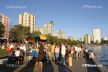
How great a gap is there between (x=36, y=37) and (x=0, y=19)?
516 feet

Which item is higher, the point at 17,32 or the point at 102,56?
the point at 17,32

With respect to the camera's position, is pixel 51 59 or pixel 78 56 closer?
pixel 51 59

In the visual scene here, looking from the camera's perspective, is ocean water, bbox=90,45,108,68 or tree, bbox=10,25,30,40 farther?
tree, bbox=10,25,30,40

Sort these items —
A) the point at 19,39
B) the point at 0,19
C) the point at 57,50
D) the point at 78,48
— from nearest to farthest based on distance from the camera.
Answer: the point at 57,50 → the point at 78,48 → the point at 19,39 → the point at 0,19

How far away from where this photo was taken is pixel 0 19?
192 m

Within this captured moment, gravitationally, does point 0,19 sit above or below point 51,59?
above

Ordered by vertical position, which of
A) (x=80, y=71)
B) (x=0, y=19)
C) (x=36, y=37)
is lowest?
(x=80, y=71)

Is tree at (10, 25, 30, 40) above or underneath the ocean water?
above

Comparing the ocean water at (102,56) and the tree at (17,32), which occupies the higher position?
the tree at (17,32)

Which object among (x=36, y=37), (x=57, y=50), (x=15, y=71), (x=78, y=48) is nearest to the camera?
(x=15, y=71)

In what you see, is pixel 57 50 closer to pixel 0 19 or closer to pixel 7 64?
pixel 7 64

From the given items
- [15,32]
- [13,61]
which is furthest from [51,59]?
[15,32]

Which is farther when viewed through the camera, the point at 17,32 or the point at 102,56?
the point at 17,32

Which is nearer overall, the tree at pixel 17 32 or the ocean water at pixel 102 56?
the ocean water at pixel 102 56
